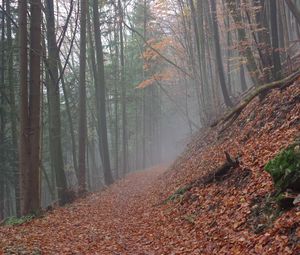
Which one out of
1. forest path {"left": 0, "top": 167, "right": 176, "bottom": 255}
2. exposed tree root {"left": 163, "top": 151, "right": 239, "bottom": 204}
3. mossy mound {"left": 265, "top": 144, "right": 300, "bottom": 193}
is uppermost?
mossy mound {"left": 265, "top": 144, "right": 300, "bottom": 193}

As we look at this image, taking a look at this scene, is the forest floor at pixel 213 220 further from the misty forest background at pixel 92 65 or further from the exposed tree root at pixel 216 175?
the misty forest background at pixel 92 65

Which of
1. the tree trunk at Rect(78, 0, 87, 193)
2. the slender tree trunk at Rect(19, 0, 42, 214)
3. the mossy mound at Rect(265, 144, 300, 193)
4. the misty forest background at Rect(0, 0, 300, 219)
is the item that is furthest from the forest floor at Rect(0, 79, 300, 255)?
the tree trunk at Rect(78, 0, 87, 193)

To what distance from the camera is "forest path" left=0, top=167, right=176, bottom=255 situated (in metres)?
7.52

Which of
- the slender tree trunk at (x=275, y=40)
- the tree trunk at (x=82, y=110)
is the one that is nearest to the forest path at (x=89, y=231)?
the tree trunk at (x=82, y=110)

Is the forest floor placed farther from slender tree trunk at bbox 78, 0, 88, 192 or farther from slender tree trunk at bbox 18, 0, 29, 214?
slender tree trunk at bbox 78, 0, 88, 192

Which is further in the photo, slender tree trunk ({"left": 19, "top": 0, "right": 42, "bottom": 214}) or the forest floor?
slender tree trunk ({"left": 19, "top": 0, "right": 42, "bottom": 214})

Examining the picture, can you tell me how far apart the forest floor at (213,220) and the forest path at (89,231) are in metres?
0.02

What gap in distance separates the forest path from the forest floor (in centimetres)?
2

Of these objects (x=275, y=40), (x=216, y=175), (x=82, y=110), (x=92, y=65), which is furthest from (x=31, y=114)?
(x=92, y=65)

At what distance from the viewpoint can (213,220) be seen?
7438 millimetres

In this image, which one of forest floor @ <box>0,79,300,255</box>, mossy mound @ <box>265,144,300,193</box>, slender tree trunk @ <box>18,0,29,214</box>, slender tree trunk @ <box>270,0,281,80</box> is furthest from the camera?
slender tree trunk @ <box>18,0,29,214</box>

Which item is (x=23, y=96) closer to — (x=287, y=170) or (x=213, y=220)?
(x=213, y=220)

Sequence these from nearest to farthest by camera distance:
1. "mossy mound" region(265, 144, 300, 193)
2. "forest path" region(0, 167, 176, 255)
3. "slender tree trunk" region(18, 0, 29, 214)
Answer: "mossy mound" region(265, 144, 300, 193)
"forest path" region(0, 167, 176, 255)
"slender tree trunk" region(18, 0, 29, 214)

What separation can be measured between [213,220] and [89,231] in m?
3.47
